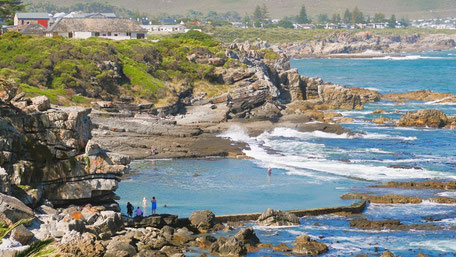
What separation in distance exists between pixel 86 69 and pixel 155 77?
403 inches

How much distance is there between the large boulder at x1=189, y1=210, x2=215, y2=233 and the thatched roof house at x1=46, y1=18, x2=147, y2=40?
237 ft

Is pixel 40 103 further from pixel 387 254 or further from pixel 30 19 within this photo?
→ pixel 30 19

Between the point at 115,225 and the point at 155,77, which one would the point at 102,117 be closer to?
the point at 155,77

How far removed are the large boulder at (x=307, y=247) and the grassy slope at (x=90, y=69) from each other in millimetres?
39173

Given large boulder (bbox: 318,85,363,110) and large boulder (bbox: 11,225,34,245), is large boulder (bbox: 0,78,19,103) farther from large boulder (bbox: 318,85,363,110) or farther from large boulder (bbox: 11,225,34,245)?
large boulder (bbox: 318,85,363,110)

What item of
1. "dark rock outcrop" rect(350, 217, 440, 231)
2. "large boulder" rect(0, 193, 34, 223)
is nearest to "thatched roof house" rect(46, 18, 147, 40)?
"dark rock outcrop" rect(350, 217, 440, 231)

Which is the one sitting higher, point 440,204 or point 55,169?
point 55,169

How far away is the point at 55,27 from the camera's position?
4203 inches

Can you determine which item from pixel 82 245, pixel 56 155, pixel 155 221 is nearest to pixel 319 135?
pixel 155 221

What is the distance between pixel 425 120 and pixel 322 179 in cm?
2991

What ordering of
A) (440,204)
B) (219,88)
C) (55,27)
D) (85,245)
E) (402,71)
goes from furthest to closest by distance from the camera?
1. (402,71)
2. (55,27)
3. (219,88)
4. (440,204)
5. (85,245)

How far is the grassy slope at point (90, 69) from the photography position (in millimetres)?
74812

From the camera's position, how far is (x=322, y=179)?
172 feet

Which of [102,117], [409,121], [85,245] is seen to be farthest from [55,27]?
[85,245]
